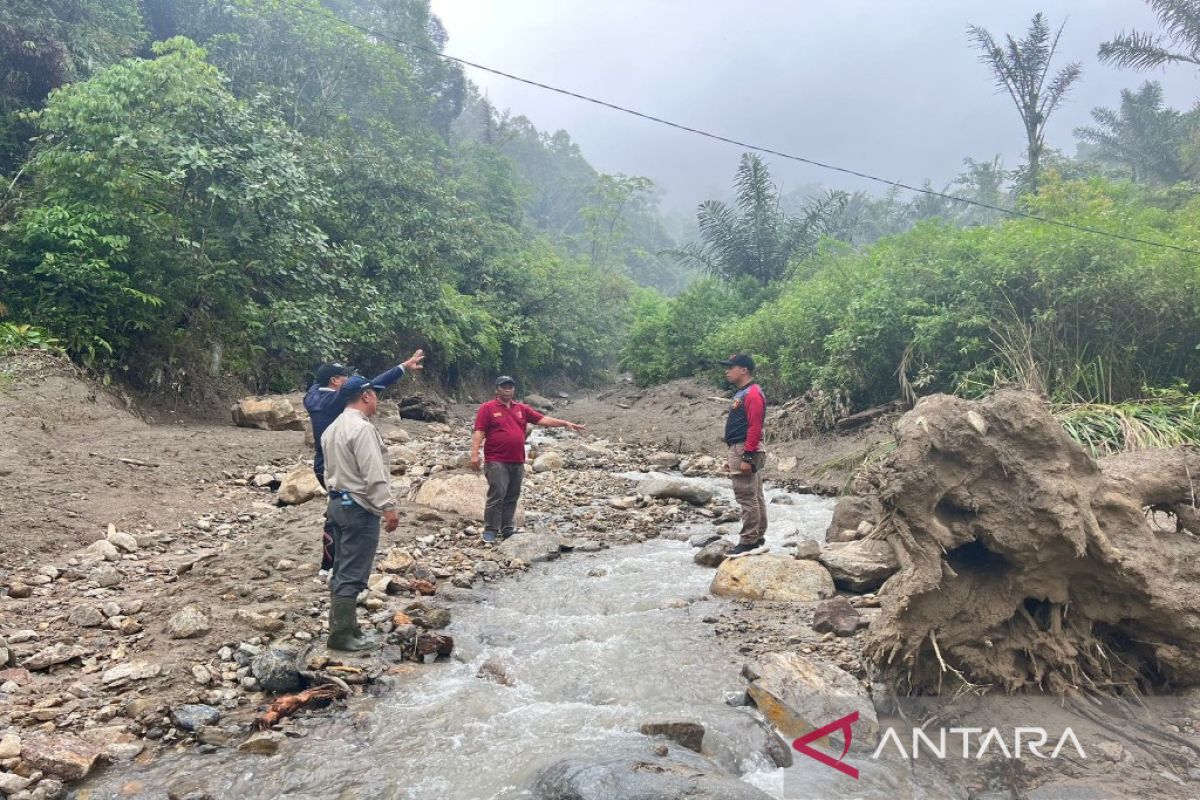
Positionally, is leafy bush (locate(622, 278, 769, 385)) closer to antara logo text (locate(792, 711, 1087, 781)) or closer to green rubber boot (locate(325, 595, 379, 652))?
green rubber boot (locate(325, 595, 379, 652))

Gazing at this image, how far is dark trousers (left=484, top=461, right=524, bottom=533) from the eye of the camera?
326 inches

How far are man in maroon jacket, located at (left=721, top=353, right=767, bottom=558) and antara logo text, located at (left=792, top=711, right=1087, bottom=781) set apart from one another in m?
3.61

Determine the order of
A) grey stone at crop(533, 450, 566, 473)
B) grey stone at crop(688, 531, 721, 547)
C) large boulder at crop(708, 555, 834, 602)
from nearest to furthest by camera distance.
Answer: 1. large boulder at crop(708, 555, 834, 602)
2. grey stone at crop(688, 531, 721, 547)
3. grey stone at crop(533, 450, 566, 473)

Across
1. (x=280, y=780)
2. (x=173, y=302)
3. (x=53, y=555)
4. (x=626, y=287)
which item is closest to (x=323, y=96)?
(x=173, y=302)

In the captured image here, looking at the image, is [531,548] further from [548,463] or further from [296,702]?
[548,463]

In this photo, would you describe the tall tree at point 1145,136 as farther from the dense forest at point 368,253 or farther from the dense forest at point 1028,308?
the dense forest at point 1028,308

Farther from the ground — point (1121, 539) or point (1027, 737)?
point (1121, 539)

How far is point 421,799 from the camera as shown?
3.50 metres

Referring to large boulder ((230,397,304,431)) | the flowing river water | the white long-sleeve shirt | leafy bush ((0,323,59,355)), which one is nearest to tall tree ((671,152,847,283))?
large boulder ((230,397,304,431))

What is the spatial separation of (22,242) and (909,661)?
13.7m

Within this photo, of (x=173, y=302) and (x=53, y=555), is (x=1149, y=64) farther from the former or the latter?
(x=53, y=555)

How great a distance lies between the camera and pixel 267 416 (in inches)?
522

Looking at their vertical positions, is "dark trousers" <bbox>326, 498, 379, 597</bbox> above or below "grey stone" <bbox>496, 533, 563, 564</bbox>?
above

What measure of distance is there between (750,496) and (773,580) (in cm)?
135
